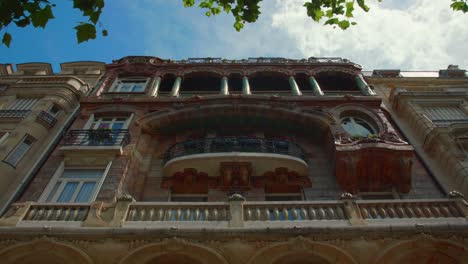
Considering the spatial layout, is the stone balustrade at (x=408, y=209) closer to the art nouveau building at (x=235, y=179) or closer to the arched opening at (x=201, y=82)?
the art nouveau building at (x=235, y=179)

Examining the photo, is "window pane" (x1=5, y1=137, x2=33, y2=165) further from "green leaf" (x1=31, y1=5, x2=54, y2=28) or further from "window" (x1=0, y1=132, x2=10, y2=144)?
"green leaf" (x1=31, y1=5, x2=54, y2=28)

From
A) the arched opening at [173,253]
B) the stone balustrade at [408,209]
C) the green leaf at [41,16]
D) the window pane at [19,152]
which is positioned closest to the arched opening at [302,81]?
the stone balustrade at [408,209]

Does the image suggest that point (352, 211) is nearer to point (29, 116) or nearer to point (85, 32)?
point (85, 32)

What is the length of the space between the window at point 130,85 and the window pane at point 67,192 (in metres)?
7.49

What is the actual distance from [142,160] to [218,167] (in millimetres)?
3329

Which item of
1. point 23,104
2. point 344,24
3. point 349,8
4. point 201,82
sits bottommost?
point 344,24

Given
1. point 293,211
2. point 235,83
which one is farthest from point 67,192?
point 235,83

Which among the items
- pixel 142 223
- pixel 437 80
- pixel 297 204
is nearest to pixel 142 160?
pixel 142 223

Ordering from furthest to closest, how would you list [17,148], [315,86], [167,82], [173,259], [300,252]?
[167,82] → [315,86] → [17,148] → [173,259] → [300,252]

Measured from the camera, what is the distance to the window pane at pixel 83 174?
12.5 metres

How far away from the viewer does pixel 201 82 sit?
68.2 feet

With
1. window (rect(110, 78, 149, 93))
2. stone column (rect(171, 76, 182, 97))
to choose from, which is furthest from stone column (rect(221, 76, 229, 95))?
window (rect(110, 78, 149, 93))

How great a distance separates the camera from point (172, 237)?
8.69 meters

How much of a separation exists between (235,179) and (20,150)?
9.17 meters
